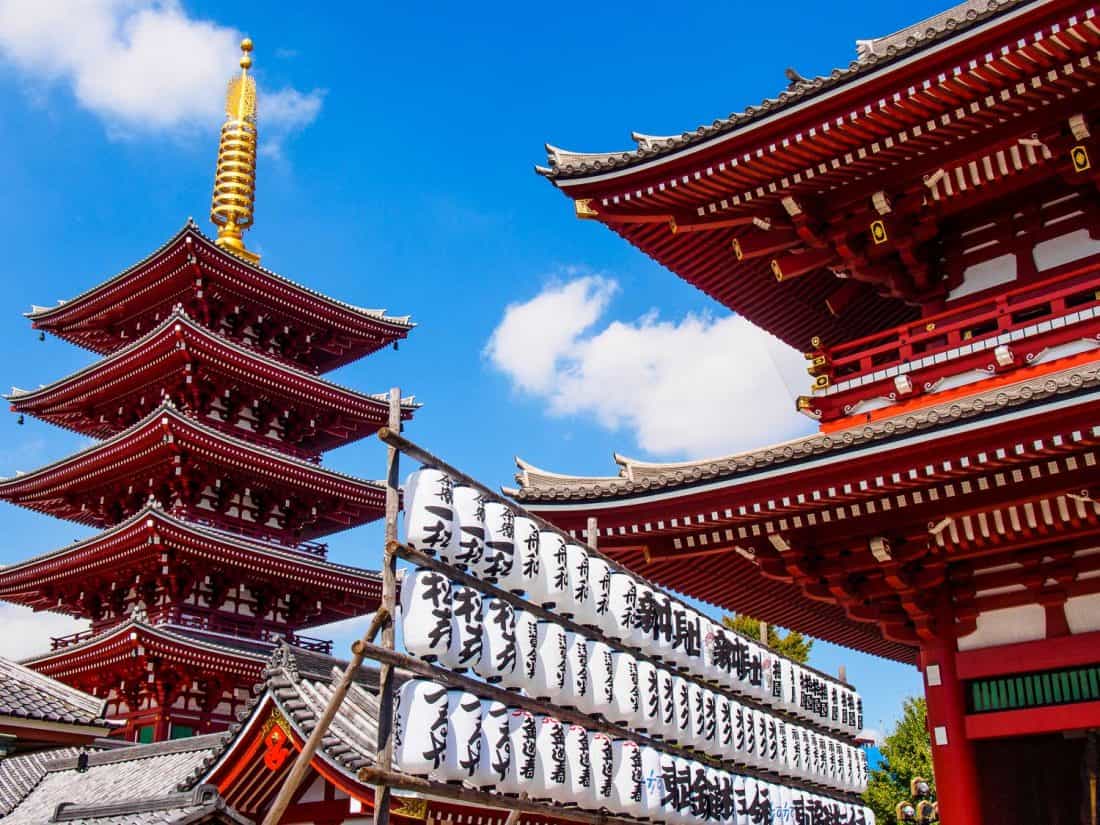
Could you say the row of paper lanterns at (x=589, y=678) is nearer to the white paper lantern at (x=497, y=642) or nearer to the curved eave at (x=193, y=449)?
the white paper lantern at (x=497, y=642)

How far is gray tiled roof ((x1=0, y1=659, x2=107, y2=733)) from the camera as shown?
11.0 metres

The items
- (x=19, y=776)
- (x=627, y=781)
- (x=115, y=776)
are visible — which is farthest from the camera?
(x=19, y=776)

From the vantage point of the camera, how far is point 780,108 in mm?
10906

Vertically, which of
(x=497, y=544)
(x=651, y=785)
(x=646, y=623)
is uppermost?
(x=497, y=544)

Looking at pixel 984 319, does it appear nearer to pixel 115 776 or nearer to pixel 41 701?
pixel 41 701

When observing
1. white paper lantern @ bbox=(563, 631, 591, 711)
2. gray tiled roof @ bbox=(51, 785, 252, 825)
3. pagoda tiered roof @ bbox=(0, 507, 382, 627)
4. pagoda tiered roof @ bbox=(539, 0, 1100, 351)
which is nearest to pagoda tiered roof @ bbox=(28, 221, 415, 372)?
pagoda tiered roof @ bbox=(0, 507, 382, 627)

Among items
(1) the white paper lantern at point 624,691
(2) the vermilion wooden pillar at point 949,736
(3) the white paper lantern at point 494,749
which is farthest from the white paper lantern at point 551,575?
(2) the vermilion wooden pillar at point 949,736

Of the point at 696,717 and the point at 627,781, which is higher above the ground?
the point at 696,717

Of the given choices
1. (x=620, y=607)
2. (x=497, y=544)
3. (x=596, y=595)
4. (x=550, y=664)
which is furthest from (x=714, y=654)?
Answer: (x=497, y=544)

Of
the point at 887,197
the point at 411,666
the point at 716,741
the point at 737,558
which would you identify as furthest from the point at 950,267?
the point at 411,666

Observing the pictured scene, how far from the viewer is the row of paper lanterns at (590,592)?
8336mm

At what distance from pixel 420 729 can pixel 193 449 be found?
67.8 feet

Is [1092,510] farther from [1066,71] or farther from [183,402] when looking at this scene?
[183,402]

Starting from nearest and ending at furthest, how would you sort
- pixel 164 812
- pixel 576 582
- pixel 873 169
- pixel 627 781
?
pixel 164 812 → pixel 627 781 → pixel 576 582 → pixel 873 169
